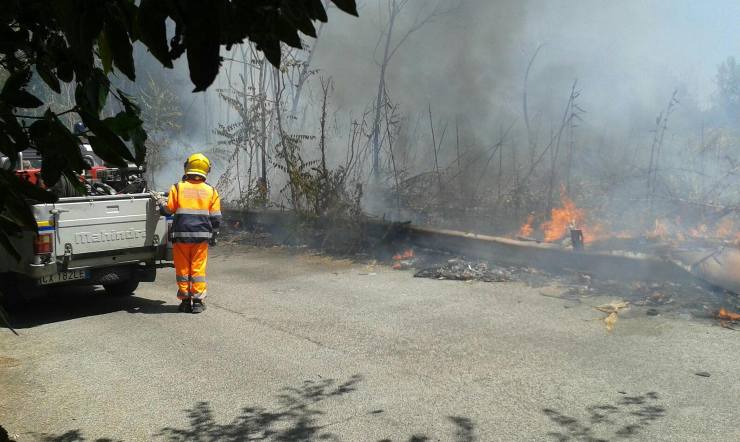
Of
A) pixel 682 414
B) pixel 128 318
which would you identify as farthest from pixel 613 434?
pixel 128 318

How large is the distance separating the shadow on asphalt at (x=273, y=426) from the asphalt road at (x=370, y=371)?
0.01 metres

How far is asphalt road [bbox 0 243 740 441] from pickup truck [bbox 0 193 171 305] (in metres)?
0.43

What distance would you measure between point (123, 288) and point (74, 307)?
1.86 ft

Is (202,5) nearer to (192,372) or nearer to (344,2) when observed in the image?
(344,2)

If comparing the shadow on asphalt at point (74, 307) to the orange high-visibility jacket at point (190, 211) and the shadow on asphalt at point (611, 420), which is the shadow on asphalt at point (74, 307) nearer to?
the orange high-visibility jacket at point (190, 211)

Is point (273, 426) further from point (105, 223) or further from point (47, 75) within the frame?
point (105, 223)

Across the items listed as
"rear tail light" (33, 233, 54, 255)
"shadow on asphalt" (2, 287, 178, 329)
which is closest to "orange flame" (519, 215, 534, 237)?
"shadow on asphalt" (2, 287, 178, 329)

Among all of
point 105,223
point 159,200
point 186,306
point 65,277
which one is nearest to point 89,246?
point 105,223

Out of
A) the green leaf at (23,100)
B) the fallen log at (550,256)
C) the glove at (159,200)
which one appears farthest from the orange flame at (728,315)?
the green leaf at (23,100)

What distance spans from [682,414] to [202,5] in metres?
3.63

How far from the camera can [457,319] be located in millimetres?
5750

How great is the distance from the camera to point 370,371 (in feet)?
14.6

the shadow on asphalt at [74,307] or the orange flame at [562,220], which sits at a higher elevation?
the orange flame at [562,220]

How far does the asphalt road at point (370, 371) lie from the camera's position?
356 cm
